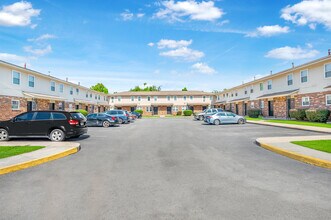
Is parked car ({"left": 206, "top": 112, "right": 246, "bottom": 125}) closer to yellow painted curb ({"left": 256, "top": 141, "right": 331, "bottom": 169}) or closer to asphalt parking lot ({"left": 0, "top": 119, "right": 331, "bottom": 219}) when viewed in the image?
yellow painted curb ({"left": 256, "top": 141, "right": 331, "bottom": 169})

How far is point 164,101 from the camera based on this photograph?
192ft

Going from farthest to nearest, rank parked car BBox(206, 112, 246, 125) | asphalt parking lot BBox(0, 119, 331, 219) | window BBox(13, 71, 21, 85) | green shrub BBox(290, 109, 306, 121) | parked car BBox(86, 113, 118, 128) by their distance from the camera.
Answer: green shrub BBox(290, 109, 306, 121)
window BBox(13, 71, 21, 85)
parked car BBox(206, 112, 246, 125)
parked car BBox(86, 113, 118, 128)
asphalt parking lot BBox(0, 119, 331, 219)

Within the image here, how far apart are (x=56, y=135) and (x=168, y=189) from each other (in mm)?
8720

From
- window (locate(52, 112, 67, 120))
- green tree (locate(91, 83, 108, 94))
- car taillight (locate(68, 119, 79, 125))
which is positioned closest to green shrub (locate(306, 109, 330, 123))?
car taillight (locate(68, 119, 79, 125))

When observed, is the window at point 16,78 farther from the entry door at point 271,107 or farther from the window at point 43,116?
the entry door at point 271,107

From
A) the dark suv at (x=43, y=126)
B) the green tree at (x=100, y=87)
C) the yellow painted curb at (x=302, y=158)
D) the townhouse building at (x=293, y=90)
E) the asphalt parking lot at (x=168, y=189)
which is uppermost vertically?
the green tree at (x=100, y=87)

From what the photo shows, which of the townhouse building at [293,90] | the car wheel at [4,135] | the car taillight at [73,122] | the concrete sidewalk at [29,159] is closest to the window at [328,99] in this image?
the townhouse building at [293,90]

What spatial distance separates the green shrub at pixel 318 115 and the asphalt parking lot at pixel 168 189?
55.4 ft

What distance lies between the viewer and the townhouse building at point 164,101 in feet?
189

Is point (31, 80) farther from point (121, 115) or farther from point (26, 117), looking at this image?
point (26, 117)

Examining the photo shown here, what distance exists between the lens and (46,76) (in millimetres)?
28859

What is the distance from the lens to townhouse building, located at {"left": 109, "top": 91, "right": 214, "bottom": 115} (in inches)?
2269

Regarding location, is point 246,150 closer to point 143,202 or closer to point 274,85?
point 143,202

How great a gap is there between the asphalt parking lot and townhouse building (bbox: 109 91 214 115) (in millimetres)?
50278
